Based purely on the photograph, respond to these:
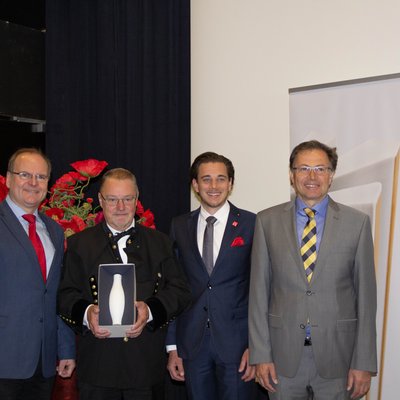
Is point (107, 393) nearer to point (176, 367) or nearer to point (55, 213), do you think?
point (176, 367)

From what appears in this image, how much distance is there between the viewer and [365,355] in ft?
7.76

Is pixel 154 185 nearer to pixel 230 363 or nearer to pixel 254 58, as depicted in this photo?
pixel 254 58

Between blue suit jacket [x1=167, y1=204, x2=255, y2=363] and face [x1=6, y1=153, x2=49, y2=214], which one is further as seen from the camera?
blue suit jacket [x1=167, y1=204, x2=255, y2=363]

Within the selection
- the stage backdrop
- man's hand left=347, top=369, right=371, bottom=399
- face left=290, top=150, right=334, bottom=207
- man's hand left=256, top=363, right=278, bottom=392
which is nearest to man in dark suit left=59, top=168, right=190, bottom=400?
man's hand left=256, top=363, right=278, bottom=392

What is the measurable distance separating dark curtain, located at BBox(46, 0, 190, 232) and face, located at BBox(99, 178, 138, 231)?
155 centimetres

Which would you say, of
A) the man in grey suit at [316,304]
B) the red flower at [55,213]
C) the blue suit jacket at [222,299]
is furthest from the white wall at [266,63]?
the red flower at [55,213]

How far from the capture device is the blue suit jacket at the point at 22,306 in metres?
2.38

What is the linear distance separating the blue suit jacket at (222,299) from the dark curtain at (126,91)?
141 cm

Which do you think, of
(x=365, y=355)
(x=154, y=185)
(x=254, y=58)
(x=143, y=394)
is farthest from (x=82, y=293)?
(x=254, y=58)

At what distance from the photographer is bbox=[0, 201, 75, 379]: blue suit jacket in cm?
238

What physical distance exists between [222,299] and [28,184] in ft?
3.57

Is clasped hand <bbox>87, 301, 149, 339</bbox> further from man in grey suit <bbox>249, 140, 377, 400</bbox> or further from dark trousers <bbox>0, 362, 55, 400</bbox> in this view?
man in grey suit <bbox>249, 140, 377, 400</bbox>

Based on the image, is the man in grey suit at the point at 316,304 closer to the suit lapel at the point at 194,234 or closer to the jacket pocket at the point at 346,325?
the jacket pocket at the point at 346,325

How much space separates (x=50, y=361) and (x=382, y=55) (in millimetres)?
2553
